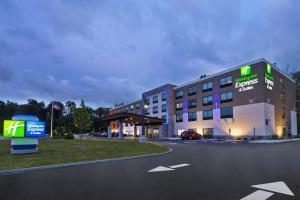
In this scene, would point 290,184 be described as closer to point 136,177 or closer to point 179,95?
point 136,177

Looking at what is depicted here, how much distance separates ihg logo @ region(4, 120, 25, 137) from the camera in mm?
17844

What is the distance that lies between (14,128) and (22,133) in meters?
0.66

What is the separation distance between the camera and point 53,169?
37.4 ft

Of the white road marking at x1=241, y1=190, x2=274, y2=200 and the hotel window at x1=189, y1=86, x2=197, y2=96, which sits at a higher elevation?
the hotel window at x1=189, y1=86, x2=197, y2=96

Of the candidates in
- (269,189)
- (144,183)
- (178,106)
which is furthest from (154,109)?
(269,189)

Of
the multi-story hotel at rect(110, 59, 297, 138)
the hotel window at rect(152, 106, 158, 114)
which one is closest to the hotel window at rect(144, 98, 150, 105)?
the hotel window at rect(152, 106, 158, 114)

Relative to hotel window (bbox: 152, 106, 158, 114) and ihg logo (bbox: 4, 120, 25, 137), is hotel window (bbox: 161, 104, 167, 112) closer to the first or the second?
hotel window (bbox: 152, 106, 158, 114)

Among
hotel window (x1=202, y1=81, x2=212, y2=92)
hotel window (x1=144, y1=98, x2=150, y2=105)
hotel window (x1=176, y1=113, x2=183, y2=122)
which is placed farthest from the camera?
hotel window (x1=144, y1=98, x2=150, y2=105)

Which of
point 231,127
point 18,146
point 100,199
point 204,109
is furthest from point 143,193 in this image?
point 204,109

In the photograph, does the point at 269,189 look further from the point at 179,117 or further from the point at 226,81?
the point at 179,117

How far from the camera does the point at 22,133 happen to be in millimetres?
18328

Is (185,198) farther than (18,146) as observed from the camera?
No

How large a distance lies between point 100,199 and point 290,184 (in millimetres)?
5907

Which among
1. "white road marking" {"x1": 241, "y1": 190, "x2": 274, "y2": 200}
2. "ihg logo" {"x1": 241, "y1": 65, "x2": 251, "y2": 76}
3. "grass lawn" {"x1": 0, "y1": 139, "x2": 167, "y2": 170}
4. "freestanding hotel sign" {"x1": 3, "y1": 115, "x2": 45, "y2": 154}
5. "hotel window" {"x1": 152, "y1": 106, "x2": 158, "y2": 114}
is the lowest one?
"grass lawn" {"x1": 0, "y1": 139, "x2": 167, "y2": 170}
